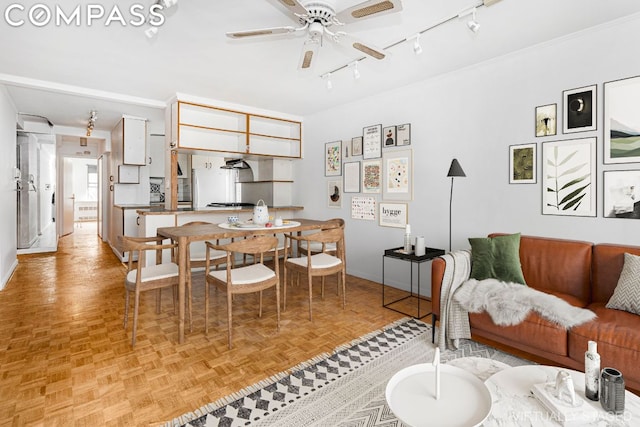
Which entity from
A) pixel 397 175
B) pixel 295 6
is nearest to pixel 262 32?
pixel 295 6

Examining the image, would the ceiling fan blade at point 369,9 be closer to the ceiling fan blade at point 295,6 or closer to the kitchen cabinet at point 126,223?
the ceiling fan blade at point 295,6

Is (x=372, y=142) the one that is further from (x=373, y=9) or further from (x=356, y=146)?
(x=373, y=9)

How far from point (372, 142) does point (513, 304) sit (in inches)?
104

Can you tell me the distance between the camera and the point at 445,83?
3541 millimetres

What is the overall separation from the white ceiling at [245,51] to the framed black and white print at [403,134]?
50 centimetres

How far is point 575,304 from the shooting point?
7.31 feet

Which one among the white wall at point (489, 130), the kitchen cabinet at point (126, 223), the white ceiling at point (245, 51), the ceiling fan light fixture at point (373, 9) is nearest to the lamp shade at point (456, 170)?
the white wall at point (489, 130)

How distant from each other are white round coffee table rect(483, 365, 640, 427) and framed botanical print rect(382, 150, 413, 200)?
257 centimetres

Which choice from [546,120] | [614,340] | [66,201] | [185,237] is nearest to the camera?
[614,340]

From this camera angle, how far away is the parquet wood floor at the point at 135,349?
5.92ft

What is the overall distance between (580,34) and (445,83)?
116 centimetres

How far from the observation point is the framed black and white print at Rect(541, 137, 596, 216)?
2.62 m

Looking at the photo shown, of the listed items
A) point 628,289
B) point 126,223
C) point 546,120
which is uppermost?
point 546,120

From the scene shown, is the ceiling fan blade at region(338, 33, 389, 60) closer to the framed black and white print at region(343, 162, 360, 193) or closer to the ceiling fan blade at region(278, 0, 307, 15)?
the ceiling fan blade at region(278, 0, 307, 15)
